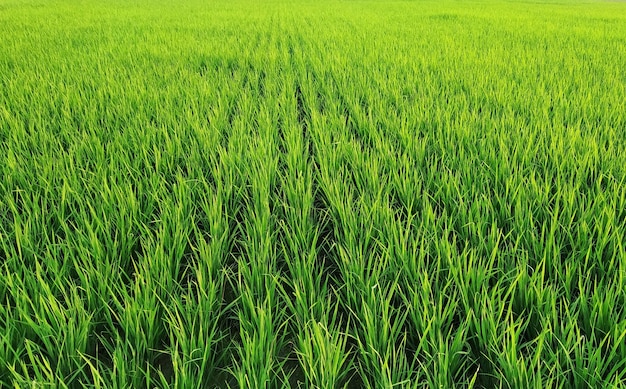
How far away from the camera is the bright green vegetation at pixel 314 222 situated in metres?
0.78

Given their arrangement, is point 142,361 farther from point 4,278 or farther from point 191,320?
point 4,278

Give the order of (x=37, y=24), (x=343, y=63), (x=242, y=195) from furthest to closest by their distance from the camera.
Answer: (x=37, y=24) → (x=343, y=63) → (x=242, y=195)

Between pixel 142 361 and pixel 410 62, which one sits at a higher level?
pixel 410 62

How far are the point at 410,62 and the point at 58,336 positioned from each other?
10.3 ft

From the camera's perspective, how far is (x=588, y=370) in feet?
2.27

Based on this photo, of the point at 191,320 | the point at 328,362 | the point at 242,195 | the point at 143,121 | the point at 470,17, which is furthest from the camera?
the point at 470,17

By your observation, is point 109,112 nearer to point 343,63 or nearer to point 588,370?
point 343,63

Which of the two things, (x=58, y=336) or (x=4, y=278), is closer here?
(x=58, y=336)

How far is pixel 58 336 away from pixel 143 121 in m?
1.41

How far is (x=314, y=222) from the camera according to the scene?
1.34m

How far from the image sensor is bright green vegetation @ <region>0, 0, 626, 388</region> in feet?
2.55

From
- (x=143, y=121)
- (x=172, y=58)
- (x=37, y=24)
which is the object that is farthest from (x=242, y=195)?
(x=37, y=24)

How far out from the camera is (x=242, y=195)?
4.47ft

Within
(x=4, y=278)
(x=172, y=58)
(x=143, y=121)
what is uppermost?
(x=172, y=58)
